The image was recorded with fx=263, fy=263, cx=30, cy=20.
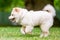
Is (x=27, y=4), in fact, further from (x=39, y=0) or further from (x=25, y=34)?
(x=25, y=34)

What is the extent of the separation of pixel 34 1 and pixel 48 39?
9.44 m

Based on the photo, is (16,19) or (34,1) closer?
(16,19)

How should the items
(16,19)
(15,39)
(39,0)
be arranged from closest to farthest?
(15,39) < (16,19) < (39,0)

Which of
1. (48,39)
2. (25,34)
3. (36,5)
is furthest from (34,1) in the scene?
(48,39)

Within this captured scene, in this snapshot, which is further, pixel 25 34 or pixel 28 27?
pixel 25 34

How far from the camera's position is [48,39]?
28.9 feet

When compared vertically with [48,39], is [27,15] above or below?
above

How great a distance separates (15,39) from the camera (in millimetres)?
8766

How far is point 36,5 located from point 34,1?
0.53m

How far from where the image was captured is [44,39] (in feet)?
29.0

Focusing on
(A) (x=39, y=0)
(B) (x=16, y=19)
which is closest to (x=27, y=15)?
(B) (x=16, y=19)

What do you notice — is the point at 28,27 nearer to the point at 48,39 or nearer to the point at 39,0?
the point at 48,39

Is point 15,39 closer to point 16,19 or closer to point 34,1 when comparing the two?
point 16,19

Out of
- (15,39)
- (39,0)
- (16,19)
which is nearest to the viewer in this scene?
(15,39)
